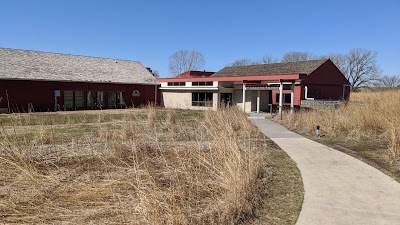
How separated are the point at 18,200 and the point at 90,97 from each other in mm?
32799

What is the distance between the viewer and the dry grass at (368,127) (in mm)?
8633

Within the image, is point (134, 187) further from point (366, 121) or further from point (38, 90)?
point (38, 90)

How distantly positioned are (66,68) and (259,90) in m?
21.6

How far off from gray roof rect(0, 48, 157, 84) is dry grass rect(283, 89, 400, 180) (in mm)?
26017

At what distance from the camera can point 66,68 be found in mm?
36031

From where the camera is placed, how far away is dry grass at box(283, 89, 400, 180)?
28.3 ft

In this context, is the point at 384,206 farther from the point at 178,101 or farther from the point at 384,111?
the point at 178,101

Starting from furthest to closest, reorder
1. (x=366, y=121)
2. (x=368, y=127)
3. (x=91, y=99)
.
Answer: (x=91, y=99), (x=366, y=121), (x=368, y=127)

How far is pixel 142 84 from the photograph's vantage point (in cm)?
4025

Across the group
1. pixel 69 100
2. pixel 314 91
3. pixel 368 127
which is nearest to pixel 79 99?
pixel 69 100

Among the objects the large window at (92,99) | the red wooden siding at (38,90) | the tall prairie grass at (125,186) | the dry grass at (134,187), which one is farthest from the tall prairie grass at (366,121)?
the large window at (92,99)

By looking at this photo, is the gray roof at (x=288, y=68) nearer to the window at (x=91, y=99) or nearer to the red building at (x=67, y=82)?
the red building at (x=67, y=82)

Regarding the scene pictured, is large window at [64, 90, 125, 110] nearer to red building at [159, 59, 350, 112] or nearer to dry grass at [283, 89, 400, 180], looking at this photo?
red building at [159, 59, 350, 112]

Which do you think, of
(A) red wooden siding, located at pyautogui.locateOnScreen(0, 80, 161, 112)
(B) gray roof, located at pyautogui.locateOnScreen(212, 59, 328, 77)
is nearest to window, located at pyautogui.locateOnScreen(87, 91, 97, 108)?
(A) red wooden siding, located at pyautogui.locateOnScreen(0, 80, 161, 112)
